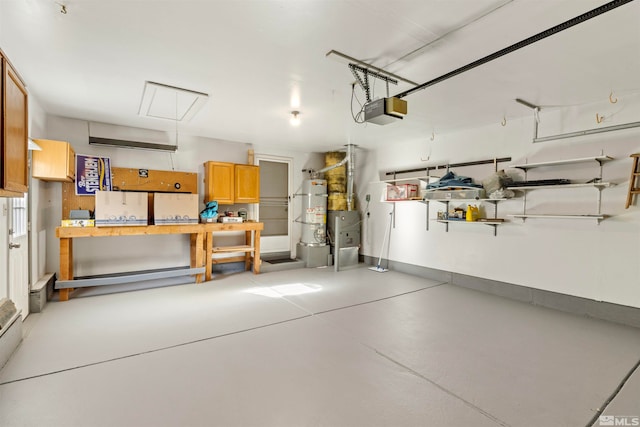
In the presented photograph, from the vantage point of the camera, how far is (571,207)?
3.84 m

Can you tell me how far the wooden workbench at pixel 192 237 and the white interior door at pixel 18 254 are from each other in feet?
1.89

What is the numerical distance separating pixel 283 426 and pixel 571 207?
423 centimetres

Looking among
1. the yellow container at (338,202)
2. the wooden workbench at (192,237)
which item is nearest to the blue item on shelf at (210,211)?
the wooden workbench at (192,237)

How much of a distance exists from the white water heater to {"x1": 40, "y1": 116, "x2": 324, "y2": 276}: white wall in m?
1.54

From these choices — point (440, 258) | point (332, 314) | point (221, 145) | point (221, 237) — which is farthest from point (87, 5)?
point (440, 258)

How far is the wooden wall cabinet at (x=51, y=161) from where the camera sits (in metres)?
3.77

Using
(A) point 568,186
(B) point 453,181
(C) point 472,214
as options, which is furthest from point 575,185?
(B) point 453,181

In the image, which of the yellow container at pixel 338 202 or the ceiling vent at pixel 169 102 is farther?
the yellow container at pixel 338 202

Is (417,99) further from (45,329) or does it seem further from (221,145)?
(45,329)

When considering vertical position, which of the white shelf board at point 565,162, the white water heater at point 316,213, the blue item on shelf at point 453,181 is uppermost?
the white shelf board at point 565,162

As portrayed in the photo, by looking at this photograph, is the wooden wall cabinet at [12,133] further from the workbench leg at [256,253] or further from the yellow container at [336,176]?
the yellow container at [336,176]

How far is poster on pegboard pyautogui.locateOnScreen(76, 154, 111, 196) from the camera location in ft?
15.1
